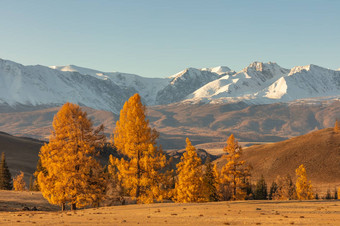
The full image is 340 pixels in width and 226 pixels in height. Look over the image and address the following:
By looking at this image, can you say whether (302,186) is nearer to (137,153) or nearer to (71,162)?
(137,153)

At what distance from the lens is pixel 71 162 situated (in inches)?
1570

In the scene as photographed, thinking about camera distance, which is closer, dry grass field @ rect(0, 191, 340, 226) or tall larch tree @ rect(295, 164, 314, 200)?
dry grass field @ rect(0, 191, 340, 226)

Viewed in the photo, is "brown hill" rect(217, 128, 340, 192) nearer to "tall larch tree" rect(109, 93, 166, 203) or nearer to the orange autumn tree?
"tall larch tree" rect(109, 93, 166, 203)

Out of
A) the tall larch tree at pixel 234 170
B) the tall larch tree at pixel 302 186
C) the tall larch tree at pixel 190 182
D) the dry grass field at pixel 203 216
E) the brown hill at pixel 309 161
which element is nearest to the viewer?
the dry grass field at pixel 203 216

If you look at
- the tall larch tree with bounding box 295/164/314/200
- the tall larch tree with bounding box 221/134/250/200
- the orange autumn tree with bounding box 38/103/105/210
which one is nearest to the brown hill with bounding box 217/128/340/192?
the tall larch tree with bounding box 295/164/314/200

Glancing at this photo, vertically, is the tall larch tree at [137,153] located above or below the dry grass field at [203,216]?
above

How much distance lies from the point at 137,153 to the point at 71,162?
6.57 metres

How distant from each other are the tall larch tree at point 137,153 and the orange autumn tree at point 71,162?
7.04 ft

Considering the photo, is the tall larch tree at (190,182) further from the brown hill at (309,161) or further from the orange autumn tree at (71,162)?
the brown hill at (309,161)

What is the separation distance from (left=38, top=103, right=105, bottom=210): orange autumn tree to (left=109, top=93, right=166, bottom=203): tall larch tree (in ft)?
7.04

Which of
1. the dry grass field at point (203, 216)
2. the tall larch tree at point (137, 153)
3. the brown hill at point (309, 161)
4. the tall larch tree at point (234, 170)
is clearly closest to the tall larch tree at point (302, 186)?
the tall larch tree at point (234, 170)

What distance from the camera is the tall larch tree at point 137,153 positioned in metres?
40.8

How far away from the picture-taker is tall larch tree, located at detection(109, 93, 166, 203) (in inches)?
1607

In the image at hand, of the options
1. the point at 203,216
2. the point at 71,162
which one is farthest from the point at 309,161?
the point at 203,216
